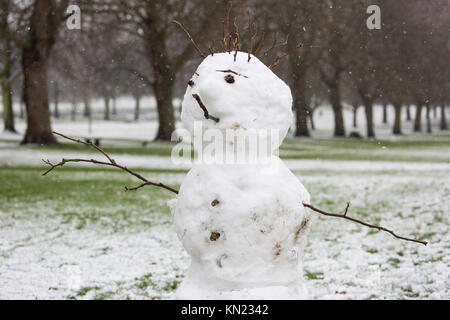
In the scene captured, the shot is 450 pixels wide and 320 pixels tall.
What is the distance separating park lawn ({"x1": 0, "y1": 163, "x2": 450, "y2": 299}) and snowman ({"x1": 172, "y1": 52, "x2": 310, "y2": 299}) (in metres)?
2.74

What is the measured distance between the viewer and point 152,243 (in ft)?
25.7

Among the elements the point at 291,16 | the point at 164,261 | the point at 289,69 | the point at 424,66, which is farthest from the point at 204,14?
the point at 164,261

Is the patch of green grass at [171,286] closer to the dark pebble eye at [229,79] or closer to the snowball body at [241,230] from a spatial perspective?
the snowball body at [241,230]

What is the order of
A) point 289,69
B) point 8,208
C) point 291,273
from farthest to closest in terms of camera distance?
point 289,69 < point 8,208 < point 291,273

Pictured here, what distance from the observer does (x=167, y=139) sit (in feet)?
84.5

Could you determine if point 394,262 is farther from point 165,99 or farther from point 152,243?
point 165,99

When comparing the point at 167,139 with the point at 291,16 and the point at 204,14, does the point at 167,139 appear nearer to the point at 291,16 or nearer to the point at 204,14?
the point at 204,14

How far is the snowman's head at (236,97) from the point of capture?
9.50 feet

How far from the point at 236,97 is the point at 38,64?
66.7 feet

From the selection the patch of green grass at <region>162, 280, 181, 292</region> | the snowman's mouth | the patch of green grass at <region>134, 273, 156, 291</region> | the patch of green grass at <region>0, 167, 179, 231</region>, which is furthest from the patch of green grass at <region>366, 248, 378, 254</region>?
the snowman's mouth

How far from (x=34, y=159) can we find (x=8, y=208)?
8444 mm

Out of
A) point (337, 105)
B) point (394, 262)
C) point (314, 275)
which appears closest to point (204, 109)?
point (314, 275)

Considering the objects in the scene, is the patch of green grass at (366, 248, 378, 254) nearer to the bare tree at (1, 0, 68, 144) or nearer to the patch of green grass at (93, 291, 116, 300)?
the patch of green grass at (93, 291, 116, 300)

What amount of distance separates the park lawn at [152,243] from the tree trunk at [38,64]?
9.04 meters
